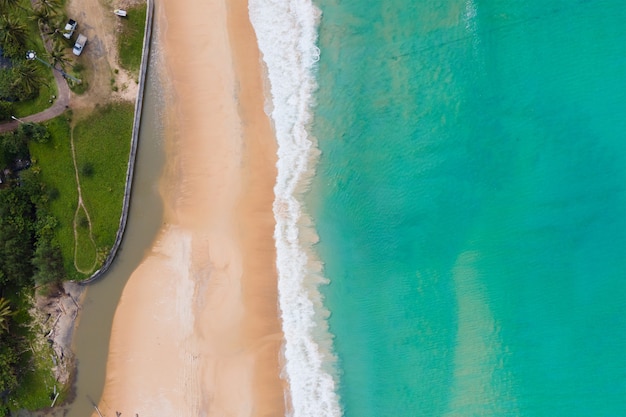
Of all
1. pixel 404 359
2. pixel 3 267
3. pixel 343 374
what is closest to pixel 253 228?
pixel 343 374

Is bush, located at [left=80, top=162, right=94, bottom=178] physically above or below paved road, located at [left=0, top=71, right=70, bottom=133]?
below

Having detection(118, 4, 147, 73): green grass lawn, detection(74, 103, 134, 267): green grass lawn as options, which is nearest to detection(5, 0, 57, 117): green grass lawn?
detection(74, 103, 134, 267): green grass lawn

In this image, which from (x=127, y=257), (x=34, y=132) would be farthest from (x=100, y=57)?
(x=127, y=257)

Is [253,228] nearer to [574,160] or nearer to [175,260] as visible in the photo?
[175,260]

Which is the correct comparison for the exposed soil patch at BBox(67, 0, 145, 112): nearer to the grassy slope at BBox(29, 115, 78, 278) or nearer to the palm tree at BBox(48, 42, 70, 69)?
the palm tree at BBox(48, 42, 70, 69)

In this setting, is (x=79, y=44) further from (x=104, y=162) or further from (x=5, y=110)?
(x=104, y=162)

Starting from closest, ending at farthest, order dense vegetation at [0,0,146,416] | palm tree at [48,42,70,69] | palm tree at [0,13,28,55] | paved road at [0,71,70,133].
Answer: palm tree at [0,13,28,55]
palm tree at [48,42,70,69]
dense vegetation at [0,0,146,416]
paved road at [0,71,70,133]
